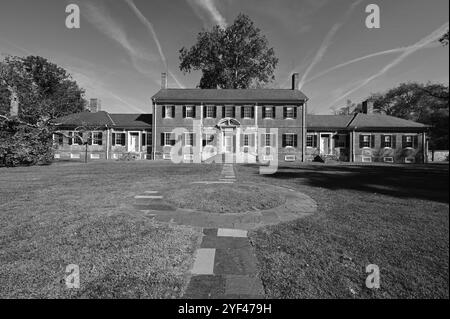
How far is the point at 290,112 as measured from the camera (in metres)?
26.1

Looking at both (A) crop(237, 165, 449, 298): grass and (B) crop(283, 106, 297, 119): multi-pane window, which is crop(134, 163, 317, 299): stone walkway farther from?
(B) crop(283, 106, 297, 119): multi-pane window

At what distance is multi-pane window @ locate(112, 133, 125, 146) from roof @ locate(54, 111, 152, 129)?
1111mm

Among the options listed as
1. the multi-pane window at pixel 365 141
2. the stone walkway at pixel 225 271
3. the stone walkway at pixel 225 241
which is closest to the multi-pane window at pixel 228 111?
the multi-pane window at pixel 365 141

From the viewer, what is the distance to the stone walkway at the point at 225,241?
263cm

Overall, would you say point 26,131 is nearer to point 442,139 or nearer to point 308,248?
point 308,248

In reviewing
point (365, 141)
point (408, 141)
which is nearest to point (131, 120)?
point (365, 141)

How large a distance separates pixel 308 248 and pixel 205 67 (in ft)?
129

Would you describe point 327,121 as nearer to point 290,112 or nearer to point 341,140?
point 341,140

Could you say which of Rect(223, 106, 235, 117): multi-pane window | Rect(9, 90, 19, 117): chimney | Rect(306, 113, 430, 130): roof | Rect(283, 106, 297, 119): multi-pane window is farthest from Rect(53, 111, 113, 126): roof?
Rect(306, 113, 430, 130): roof

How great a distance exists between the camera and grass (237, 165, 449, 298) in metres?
2.45

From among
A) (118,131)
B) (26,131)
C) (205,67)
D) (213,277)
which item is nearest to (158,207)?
(213,277)

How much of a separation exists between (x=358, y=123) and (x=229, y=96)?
51.9ft
